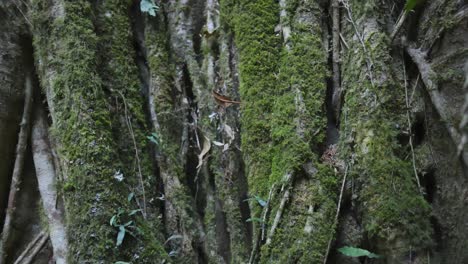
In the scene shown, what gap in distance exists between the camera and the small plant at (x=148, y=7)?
311cm

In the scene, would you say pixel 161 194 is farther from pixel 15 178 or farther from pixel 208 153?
pixel 15 178

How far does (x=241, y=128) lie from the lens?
2703 mm

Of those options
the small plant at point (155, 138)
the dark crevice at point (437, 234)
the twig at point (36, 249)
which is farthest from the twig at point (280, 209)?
the twig at point (36, 249)

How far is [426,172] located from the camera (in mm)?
2156

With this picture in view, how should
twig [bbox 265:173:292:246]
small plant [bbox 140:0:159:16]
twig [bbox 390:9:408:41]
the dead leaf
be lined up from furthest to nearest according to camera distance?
small plant [bbox 140:0:159:16] < the dead leaf < twig [bbox 390:9:408:41] < twig [bbox 265:173:292:246]

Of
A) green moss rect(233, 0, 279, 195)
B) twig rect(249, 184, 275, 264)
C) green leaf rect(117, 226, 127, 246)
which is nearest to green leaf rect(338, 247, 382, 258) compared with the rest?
twig rect(249, 184, 275, 264)

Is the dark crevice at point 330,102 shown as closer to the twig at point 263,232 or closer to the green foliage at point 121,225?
the twig at point 263,232

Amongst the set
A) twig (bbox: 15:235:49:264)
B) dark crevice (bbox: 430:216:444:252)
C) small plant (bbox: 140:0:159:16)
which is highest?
small plant (bbox: 140:0:159:16)

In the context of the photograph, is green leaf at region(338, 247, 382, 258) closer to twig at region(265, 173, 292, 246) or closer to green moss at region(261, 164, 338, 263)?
green moss at region(261, 164, 338, 263)

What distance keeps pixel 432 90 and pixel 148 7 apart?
1.87m

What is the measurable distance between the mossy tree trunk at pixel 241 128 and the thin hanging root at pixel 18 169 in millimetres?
22

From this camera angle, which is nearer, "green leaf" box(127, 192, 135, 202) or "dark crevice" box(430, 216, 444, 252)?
"dark crevice" box(430, 216, 444, 252)

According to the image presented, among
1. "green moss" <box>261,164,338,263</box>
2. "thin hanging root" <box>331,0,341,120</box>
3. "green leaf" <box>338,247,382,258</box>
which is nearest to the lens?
"green leaf" <box>338,247,382,258</box>

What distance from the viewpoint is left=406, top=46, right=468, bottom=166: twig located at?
208 cm
